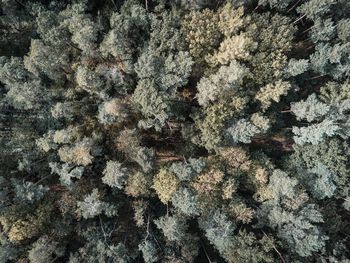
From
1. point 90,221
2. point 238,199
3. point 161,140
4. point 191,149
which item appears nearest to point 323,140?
point 238,199

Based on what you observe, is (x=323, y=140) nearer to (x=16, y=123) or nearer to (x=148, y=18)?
(x=148, y=18)

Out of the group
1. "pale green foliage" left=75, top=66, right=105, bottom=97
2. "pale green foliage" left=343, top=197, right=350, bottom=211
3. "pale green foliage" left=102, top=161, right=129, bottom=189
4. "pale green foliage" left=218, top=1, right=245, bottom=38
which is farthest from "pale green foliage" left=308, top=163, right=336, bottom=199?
"pale green foliage" left=75, top=66, right=105, bottom=97

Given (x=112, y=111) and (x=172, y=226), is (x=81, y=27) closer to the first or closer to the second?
(x=112, y=111)

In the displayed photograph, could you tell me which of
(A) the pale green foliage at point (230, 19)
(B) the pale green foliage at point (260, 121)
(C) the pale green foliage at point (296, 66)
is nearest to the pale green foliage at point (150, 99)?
(A) the pale green foliage at point (230, 19)

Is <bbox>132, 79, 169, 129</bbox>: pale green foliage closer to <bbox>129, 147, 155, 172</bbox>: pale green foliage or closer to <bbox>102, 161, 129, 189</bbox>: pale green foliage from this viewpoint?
<bbox>129, 147, 155, 172</bbox>: pale green foliage

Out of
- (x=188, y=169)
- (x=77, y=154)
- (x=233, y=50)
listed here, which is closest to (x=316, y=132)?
(x=233, y=50)

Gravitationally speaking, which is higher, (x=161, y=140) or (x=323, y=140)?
(x=323, y=140)
